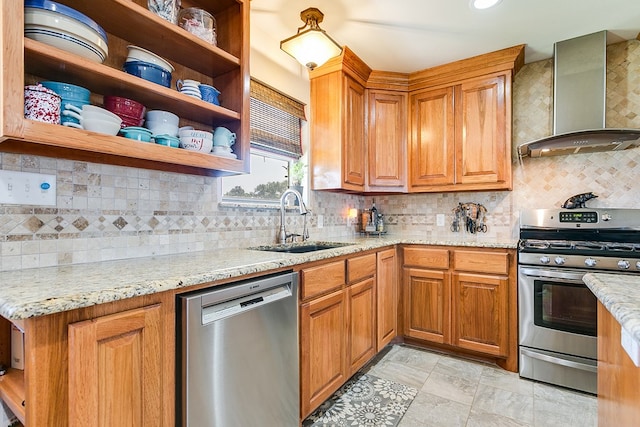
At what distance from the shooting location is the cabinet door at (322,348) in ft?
5.27

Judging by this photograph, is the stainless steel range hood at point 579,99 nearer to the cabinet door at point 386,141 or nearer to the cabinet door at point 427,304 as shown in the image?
the cabinet door at point 386,141

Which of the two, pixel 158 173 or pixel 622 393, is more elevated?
pixel 158 173

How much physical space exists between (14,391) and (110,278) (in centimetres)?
42

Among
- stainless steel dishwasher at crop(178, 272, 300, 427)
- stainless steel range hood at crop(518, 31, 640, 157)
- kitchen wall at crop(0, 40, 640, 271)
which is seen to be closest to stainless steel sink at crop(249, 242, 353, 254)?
kitchen wall at crop(0, 40, 640, 271)

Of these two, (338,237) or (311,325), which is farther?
(338,237)

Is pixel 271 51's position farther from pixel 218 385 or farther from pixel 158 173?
pixel 218 385

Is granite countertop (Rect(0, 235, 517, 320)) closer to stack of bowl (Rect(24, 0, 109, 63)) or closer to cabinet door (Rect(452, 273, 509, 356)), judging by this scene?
stack of bowl (Rect(24, 0, 109, 63))

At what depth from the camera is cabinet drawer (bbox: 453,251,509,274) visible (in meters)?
2.29

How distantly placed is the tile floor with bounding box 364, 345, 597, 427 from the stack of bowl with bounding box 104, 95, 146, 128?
79.2 inches

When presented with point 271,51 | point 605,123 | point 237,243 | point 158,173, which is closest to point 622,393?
point 237,243

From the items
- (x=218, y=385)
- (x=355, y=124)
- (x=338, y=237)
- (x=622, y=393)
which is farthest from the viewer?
(x=338, y=237)

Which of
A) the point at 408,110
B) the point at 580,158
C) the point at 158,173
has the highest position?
the point at 408,110

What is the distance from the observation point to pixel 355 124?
2.74m

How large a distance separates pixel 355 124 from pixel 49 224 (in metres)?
2.20
